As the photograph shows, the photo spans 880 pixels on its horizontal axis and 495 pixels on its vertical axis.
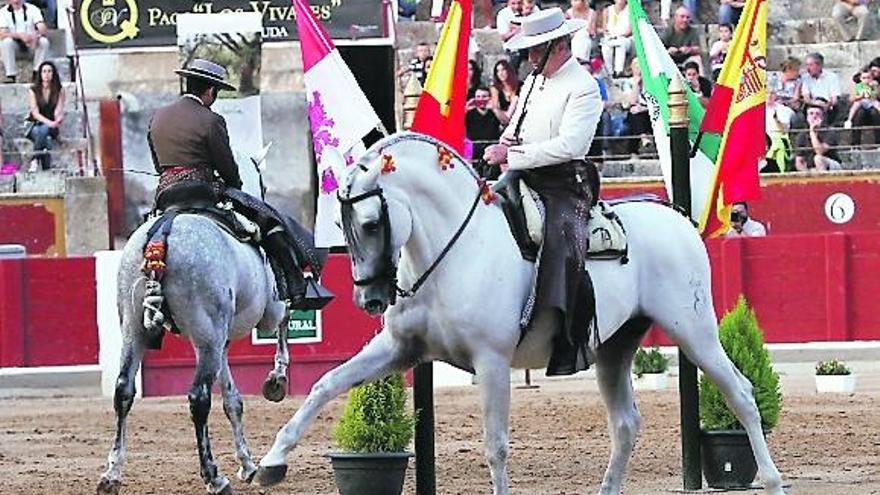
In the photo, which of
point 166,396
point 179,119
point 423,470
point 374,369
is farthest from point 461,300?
point 166,396

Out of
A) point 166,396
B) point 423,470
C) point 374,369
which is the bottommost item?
point 166,396

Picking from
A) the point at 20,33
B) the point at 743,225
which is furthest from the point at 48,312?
the point at 743,225

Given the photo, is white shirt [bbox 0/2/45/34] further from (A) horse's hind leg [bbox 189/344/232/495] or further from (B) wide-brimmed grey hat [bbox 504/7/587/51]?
(B) wide-brimmed grey hat [bbox 504/7/587/51]

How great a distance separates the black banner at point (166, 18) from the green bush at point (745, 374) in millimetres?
12874

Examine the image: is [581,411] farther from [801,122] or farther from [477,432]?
[801,122]

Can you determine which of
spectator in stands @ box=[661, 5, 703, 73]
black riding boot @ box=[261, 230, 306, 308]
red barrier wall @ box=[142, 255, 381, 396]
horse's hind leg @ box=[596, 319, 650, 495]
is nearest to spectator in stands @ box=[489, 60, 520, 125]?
spectator in stands @ box=[661, 5, 703, 73]

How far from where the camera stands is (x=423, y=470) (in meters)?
10.4

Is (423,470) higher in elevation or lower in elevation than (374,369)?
lower

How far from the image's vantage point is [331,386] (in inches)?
368

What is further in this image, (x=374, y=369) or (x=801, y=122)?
(x=801, y=122)

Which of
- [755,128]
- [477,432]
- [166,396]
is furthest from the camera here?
[166,396]

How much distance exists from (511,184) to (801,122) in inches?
601

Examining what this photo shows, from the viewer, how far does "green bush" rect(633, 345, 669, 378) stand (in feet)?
62.6

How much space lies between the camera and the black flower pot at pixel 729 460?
1135cm
